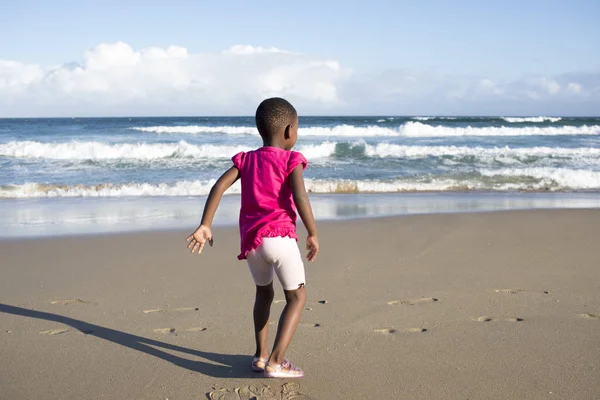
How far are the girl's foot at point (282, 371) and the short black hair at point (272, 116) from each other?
1.17 m

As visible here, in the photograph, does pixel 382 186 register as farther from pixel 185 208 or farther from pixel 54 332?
pixel 54 332

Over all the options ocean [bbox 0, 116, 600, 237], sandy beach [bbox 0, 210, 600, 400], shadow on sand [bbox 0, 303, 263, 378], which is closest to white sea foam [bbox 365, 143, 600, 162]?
ocean [bbox 0, 116, 600, 237]

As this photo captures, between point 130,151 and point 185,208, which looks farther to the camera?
point 130,151

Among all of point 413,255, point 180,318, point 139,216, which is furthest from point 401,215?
point 180,318

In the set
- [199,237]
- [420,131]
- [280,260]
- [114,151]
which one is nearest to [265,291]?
[280,260]

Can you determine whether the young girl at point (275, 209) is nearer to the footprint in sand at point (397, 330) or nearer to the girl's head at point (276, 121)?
the girl's head at point (276, 121)

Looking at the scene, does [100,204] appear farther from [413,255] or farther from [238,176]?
[238,176]

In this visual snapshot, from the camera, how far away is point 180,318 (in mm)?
3889

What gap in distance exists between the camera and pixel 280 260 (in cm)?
285

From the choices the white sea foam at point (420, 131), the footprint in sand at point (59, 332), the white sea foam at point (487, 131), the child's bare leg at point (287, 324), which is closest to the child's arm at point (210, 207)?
the child's bare leg at point (287, 324)

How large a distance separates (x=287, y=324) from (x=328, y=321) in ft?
2.93

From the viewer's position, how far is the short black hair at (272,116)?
9.45 feet

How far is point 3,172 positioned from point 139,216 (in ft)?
30.1

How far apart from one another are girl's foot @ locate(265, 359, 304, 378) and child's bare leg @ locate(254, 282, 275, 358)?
15 centimetres
